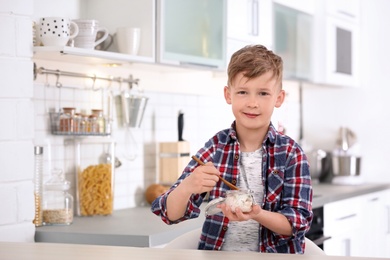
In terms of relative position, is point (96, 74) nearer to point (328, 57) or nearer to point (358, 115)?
point (328, 57)

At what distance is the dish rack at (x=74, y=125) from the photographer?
10.5 feet

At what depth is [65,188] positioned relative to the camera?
10.1 ft

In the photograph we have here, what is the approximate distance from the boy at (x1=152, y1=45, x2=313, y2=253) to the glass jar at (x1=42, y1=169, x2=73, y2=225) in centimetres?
102

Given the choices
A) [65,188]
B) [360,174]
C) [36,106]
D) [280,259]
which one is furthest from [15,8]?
[360,174]

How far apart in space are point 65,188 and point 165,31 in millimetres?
824

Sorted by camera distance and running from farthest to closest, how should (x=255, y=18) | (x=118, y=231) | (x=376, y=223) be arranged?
1. (x=376, y=223)
2. (x=255, y=18)
3. (x=118, y=231)

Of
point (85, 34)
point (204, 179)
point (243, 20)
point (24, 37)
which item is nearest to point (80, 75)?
point (85, 34)

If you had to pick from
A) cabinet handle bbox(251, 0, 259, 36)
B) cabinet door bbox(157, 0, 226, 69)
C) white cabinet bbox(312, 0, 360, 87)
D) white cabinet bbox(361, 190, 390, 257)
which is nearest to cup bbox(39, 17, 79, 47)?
cabinet door bbox(157, 0, 226, 69)

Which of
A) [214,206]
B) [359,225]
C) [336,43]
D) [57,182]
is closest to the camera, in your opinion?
[214,206]

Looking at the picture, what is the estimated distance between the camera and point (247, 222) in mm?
2076

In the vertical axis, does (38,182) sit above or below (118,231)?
above

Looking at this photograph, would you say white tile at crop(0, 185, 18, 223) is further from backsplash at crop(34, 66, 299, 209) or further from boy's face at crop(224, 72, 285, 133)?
boy's face at crop(224, 72, 285, 133)

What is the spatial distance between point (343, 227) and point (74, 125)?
189 cm

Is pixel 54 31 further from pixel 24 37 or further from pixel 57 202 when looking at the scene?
pixel 57 202
